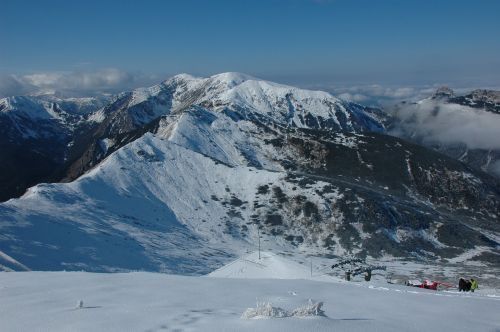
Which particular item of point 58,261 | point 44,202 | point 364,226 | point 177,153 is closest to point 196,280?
point 58,261

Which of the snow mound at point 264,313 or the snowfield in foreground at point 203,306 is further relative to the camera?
the snow mound at point 264,313

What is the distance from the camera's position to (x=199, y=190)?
11244cm

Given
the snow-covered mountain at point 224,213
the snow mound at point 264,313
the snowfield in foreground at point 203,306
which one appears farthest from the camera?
the snow-covered mountain at point 224,213

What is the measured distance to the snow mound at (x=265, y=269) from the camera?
3916cm

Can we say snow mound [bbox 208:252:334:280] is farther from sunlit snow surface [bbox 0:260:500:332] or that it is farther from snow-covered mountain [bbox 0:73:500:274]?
snow-covered mountain [bbox 0:73:500:274]

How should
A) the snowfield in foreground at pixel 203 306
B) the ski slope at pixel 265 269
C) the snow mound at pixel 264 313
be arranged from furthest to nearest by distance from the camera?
the ski slope at pixel 265 269 → the snow mound at pixel 264 313 → the snowfield in foreground at pixel 203 306

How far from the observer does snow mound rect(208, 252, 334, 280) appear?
3916 cm

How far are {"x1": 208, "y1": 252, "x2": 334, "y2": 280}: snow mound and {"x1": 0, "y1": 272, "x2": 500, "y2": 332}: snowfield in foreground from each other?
1625cm

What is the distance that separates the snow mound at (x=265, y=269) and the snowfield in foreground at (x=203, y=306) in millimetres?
16252

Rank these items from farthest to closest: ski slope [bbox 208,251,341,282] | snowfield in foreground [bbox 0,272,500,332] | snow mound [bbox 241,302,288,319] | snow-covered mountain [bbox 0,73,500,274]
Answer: snow-covered mountain [bbox 0,73,500,274], ski slope [bbox 208,251,341,282], snow mound [bbox 241,302,288,319], snowfield in foreground [bbox 0,272,500,332]

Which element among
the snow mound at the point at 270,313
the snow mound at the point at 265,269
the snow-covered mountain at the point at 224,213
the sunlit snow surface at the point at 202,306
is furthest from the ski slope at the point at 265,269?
the snow mound at the point at 270,313

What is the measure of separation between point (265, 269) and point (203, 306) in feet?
89.0

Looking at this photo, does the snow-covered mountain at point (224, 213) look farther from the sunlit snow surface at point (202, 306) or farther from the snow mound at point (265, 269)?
the sunlit snow surface at point (202, 306)

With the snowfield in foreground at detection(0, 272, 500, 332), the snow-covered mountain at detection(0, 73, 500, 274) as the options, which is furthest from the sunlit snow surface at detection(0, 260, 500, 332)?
the snow-covered mountain at detection(0, 73, 500, 274)
